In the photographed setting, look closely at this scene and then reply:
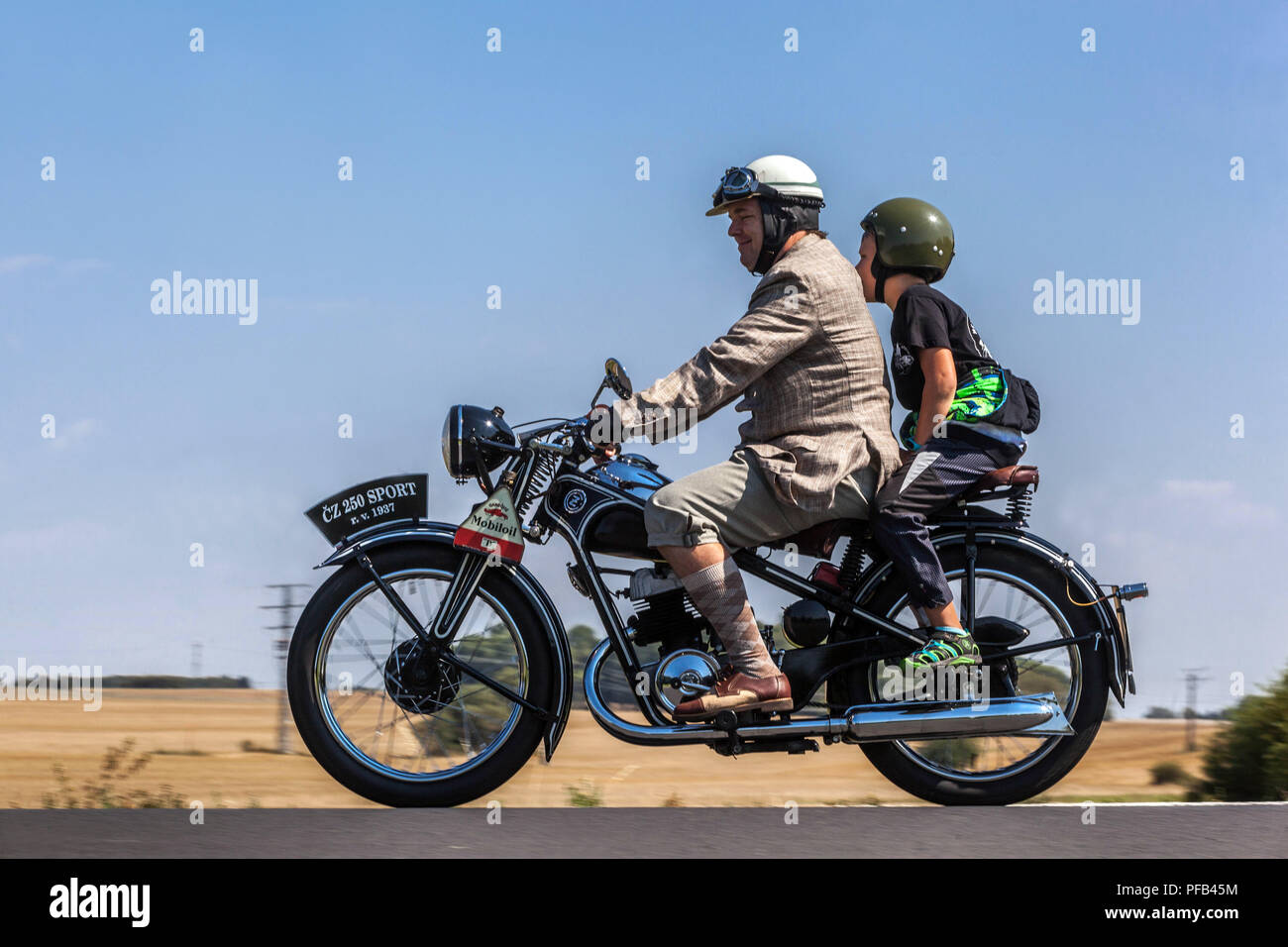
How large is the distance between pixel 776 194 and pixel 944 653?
69.9 inches

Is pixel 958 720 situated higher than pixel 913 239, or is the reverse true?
pixel 913 239

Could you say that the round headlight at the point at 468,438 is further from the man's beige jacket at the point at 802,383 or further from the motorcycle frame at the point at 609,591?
the man's beige jacket at the point at 802,383

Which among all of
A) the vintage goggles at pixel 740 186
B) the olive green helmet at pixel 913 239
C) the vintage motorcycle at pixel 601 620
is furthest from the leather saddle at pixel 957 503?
the vintage goggles at pixel 740 186

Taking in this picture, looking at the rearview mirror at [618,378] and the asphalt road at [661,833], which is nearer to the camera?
the asphalt road at [661,833]

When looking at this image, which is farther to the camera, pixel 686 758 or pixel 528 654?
pixel 686 758

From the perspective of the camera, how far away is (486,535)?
18.1 ft

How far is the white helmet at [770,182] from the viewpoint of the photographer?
5379 millimetres

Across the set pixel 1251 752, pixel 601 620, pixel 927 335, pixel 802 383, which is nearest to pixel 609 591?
pixel 601 620

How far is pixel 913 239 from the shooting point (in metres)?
5.55

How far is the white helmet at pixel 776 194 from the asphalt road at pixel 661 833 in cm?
204

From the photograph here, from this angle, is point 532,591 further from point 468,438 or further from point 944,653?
point 944,653
